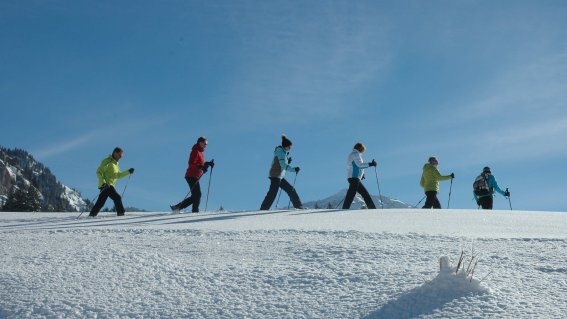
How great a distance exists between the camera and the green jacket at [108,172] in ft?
41.0

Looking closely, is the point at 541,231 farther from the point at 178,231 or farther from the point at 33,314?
the point at 33,314

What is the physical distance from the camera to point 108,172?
12.5 metres

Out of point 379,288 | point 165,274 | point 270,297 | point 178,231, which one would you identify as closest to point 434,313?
point 379,288

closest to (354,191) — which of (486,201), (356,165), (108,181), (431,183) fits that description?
(356,165)

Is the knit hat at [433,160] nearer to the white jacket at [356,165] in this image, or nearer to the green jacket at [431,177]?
the green jacket at [431,177]

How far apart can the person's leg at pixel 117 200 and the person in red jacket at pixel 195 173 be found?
1072 mm

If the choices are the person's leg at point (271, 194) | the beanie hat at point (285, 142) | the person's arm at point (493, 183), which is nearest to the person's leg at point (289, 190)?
the person's leg at point (271, 194)

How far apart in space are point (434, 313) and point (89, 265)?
3.18 meters

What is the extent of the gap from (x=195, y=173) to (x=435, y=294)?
9292 mm

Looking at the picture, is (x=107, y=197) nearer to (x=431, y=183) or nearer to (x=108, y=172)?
(x=108, y=172)

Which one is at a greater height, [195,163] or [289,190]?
[195,163]

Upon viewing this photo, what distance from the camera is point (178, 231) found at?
7.49m

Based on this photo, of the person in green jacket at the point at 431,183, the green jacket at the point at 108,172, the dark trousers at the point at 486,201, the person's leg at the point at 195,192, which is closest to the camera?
the green jacket at the point at 108,172

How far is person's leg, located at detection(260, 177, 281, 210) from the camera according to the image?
12752mm
